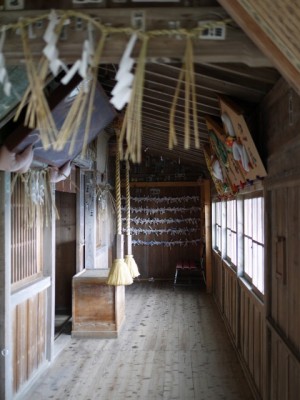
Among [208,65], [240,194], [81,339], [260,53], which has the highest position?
[208,65]

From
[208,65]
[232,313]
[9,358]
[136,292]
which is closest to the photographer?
[208,65]

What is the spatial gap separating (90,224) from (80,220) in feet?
0.70

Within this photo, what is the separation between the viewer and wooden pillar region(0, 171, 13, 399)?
358 cm

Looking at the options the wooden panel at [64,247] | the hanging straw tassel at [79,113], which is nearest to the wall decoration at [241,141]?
the hanging straw tassel at [79,113]

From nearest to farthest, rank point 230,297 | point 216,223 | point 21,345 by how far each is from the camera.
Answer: point 21,345, point 230,297, point 216,223

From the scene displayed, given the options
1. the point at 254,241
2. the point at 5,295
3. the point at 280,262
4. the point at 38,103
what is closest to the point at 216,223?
the point at 254,241

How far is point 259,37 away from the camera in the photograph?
178 centimetres

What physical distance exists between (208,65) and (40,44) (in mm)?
1459

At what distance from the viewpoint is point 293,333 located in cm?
266

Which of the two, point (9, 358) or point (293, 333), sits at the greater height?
point (293, 333)

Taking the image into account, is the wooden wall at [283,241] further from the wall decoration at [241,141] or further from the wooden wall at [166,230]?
the wooden wall at [166,230]

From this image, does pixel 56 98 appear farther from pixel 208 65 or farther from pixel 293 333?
pixel 293 333

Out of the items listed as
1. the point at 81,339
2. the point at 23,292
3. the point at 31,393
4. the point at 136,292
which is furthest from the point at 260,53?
the point at 136,292

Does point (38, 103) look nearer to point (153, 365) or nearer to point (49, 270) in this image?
point (49, 270)
